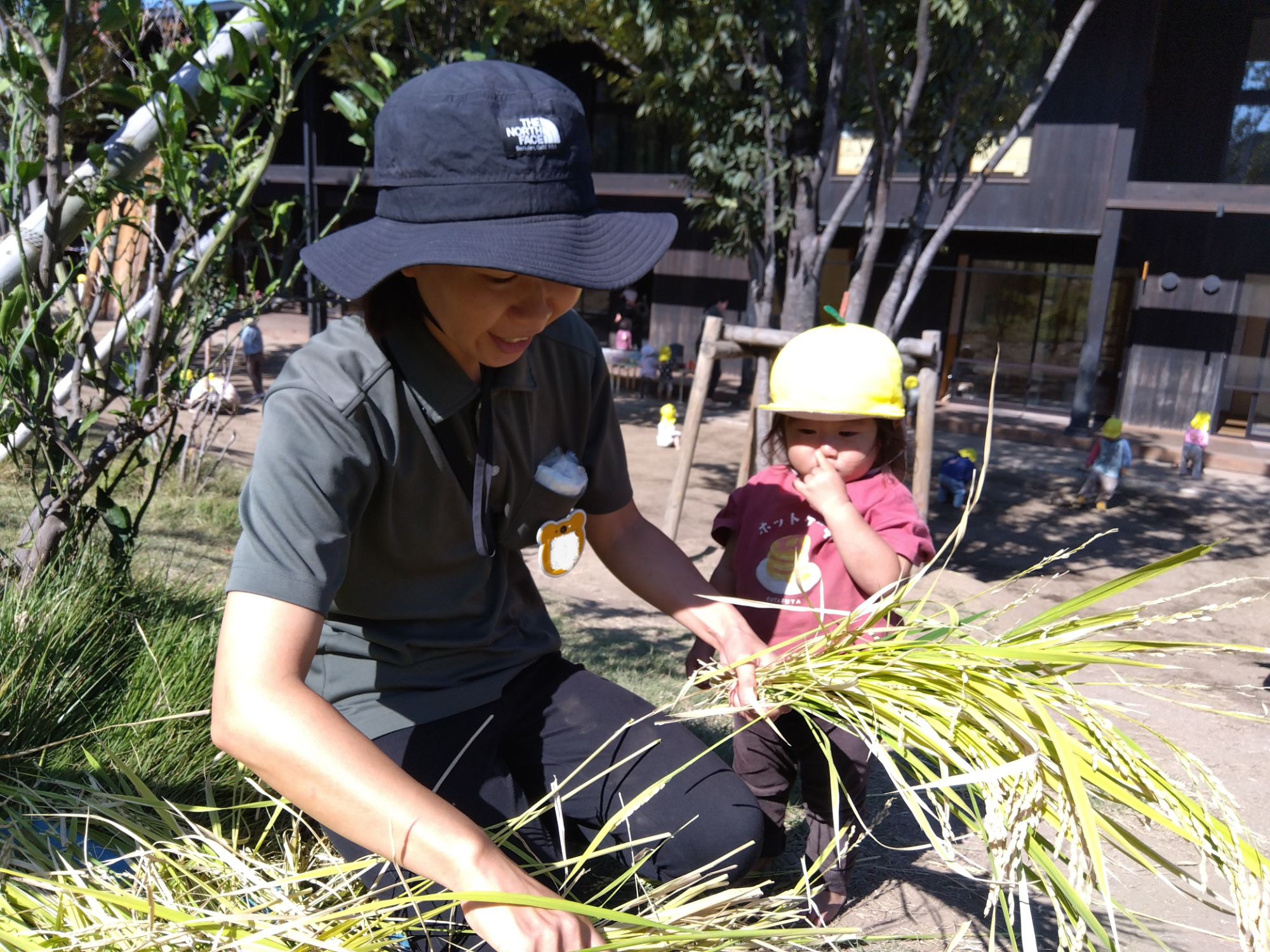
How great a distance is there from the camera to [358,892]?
1694 mm

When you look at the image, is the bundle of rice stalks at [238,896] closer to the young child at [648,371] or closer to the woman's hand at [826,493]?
the woman's hand at [826,493]

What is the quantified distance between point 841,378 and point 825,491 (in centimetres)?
25

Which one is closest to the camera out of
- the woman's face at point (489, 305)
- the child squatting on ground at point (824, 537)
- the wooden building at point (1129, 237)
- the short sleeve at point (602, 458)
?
the woman's face at point (489, 305)

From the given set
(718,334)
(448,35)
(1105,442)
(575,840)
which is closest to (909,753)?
(575,840)

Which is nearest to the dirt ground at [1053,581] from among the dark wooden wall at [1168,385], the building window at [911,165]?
the dark wooden wall at [1168,385]

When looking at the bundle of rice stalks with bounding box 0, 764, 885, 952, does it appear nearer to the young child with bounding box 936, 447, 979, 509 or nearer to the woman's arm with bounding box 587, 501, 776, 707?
the woman's arm with bounding box 587, 501, 776, 707

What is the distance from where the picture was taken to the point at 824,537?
91.9 inches

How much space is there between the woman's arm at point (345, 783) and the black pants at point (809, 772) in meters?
0.97

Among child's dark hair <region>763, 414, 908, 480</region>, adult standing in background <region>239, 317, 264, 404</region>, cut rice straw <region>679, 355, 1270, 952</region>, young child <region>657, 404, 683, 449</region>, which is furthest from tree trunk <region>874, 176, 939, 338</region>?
adult standing in background <region>239, 317, 264, 404</region>

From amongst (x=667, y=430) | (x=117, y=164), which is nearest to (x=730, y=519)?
(x=117, y=164)

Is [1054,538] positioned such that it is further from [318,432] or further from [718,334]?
[318,432]

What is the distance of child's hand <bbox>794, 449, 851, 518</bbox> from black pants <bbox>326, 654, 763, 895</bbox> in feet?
1.84

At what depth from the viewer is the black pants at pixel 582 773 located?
1.73 meters

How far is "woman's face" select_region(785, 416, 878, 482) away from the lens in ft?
7.58
